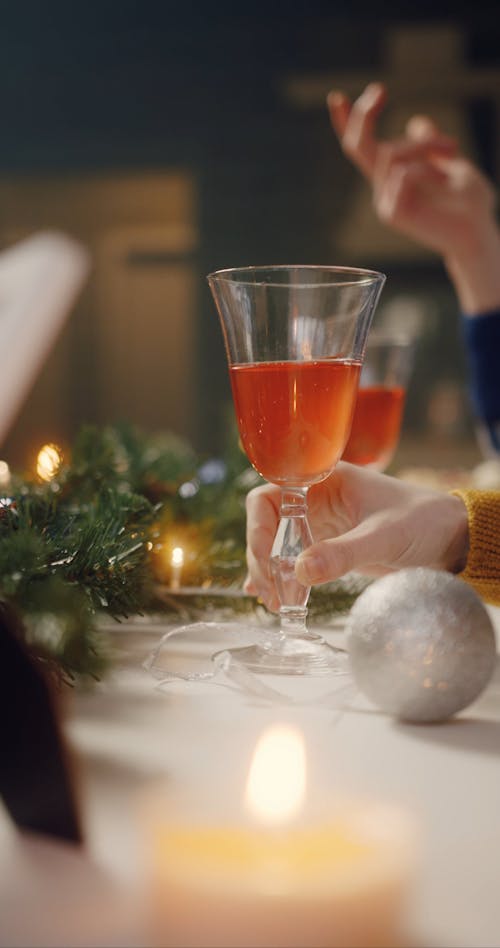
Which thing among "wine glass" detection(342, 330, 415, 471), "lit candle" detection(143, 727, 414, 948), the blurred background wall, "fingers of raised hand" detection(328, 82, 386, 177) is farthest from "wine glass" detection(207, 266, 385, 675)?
the blurred background wall

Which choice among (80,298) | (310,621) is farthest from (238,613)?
(80,298)

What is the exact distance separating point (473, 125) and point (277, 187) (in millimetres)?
1007

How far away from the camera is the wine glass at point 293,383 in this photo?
583mm

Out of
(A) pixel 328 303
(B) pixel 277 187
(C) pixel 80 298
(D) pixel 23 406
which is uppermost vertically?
(A) pixel 328 303

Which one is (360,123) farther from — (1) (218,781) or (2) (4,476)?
(1) (218,781)

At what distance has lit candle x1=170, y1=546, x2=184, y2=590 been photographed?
0.73m

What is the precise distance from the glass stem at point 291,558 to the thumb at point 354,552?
2 cm

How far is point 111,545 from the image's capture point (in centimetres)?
57

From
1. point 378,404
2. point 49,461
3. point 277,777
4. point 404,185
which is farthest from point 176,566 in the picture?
point 404,185

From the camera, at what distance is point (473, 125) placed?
182 inches

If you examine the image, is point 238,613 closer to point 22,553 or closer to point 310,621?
point 310,621

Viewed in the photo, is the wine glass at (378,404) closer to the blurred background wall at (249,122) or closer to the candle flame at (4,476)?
the candle flame at (4,476)

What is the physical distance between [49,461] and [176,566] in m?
0.13

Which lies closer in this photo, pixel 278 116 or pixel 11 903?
pixel 11 903
